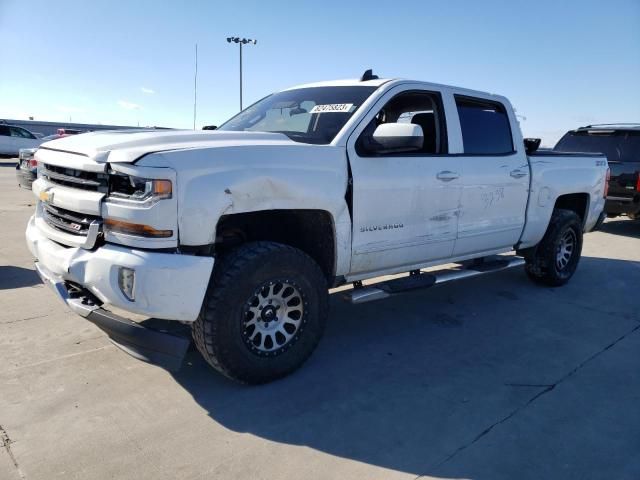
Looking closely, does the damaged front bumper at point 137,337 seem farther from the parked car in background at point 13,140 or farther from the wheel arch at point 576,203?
the parked car in background at point 13,140

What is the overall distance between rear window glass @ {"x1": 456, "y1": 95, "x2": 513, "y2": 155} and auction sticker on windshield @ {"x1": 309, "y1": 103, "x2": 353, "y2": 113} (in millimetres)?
1259

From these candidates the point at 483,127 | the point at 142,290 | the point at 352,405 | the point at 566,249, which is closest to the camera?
the point at 142,290

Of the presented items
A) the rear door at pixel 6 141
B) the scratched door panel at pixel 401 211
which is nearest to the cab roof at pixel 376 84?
the scratched door panel at pixel 401 211

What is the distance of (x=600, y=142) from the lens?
389 inches

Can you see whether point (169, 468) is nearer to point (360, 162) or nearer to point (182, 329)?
point (182, 329)

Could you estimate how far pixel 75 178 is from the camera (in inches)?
122

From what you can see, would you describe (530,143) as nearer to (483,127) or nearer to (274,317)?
(483,127)

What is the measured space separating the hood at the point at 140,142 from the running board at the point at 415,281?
1.26m

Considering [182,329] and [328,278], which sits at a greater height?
[328,278]

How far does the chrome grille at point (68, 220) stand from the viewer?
9.95ft

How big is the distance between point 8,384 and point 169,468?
1.45 m

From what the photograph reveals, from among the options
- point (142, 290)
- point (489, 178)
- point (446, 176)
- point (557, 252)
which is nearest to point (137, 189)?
point (142, 290)

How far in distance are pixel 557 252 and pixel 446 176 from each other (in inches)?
99.9

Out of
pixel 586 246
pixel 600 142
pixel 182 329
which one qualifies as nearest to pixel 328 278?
pixel 182 329
